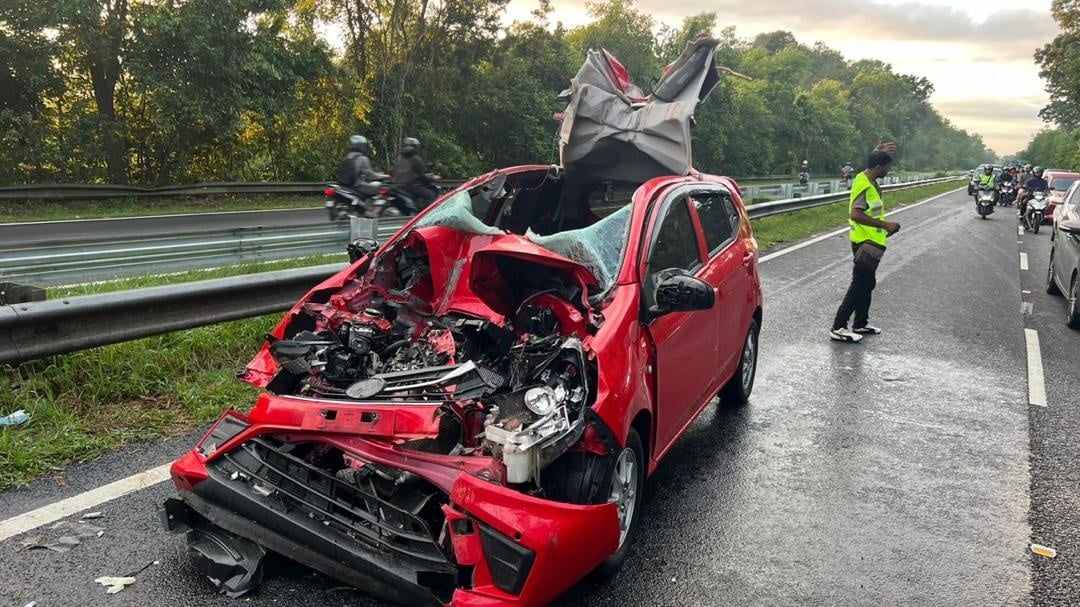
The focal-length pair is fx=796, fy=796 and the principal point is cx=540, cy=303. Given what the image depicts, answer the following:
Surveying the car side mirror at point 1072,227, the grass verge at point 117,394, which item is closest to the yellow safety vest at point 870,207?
the car side mirror at point 1072,227

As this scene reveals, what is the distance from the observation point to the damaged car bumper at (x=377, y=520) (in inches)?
107

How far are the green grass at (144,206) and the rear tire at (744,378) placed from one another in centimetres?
1634

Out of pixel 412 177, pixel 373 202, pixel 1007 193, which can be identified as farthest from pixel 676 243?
pixel 1007 193

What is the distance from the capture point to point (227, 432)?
3324 mm

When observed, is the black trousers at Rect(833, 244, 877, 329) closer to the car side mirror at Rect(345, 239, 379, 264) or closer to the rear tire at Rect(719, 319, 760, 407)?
the rear tire at Rect(719, 319, 760, 407)

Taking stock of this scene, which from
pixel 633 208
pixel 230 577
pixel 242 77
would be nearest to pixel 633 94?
pixel 633 208

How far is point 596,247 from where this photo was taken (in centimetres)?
395

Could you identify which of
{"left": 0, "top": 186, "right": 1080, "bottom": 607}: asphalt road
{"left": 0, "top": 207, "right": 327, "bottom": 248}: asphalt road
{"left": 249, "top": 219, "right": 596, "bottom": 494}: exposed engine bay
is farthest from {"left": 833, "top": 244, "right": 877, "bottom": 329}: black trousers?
{"left": 0, "top": 207, "right": 327, "bottom": 248}: asphalt road

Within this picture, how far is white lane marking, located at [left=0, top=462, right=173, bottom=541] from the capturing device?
136 inches

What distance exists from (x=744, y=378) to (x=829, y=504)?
1643 millimetres

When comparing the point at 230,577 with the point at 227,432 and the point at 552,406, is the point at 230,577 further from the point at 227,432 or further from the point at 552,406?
the point at 552,406

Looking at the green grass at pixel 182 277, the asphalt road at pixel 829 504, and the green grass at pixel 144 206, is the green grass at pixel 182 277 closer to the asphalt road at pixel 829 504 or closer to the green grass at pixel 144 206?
the asphalt road at pixel 829 504

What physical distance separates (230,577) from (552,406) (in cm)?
138

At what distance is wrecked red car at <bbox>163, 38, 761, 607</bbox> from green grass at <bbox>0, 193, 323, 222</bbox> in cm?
1630
